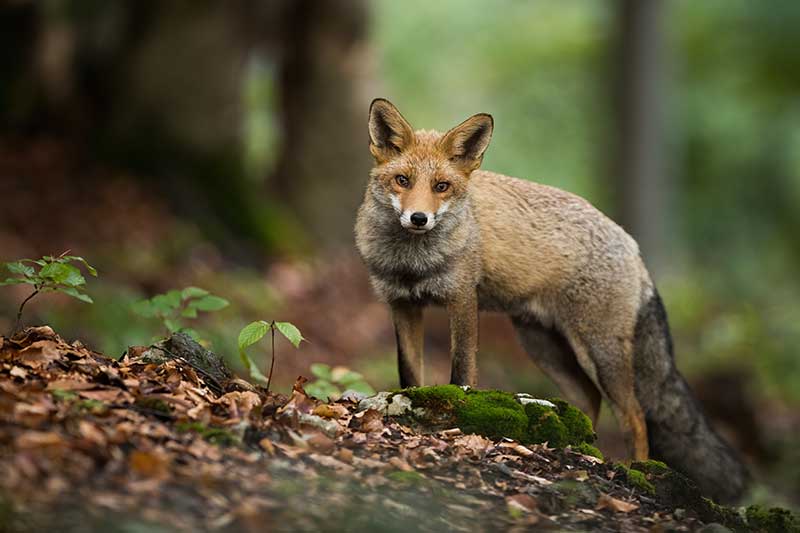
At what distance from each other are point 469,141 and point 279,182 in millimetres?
10975

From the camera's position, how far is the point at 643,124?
18.5 m

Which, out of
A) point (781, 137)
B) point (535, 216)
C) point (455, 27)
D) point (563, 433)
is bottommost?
point (563, 433)

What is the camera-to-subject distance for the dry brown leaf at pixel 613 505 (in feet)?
15.3

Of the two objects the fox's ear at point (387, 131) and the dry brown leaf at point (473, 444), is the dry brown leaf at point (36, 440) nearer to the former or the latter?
the dry brown leaf at point (473, 444)

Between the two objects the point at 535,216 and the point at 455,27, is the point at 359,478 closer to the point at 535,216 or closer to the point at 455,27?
the point at 535,216

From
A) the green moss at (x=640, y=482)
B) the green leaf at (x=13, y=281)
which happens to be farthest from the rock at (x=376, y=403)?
the green leaf at (x=13, y=281)

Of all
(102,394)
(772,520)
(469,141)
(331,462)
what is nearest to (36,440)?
(102,394)

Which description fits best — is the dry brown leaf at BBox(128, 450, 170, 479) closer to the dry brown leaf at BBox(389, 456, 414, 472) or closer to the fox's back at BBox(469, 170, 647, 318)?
the dry brown leaf at BBox(389, 456, 414, 472)

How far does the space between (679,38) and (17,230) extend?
759 inches

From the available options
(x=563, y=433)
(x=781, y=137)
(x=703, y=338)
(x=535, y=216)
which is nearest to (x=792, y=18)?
(x=781, y=137)

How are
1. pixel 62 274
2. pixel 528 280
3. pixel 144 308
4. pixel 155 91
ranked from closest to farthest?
1. pixel 62 274
2. pixel 144 308
3. pixel 528 280
4. pixel 155 91

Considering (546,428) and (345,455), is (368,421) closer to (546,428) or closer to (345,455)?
(345,455)

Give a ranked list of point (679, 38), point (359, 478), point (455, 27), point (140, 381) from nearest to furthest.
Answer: point (359, 478) < point (140, 381) < point (679, 38) < point (455, 27)

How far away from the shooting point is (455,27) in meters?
33.5
